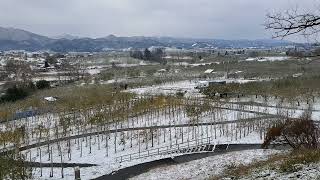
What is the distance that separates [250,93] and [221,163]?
3880 centimetres

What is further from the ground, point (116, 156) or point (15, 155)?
point (15, 155)

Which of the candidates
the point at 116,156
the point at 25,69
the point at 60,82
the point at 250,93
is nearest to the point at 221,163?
the point at 116,156

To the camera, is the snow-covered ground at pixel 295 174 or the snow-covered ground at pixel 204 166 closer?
the snow-covered ground at pixel 295 174

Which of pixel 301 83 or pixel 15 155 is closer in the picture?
A: pixel 15 155

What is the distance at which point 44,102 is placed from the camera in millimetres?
70875

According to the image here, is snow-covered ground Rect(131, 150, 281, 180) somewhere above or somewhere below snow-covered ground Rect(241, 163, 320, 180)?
below

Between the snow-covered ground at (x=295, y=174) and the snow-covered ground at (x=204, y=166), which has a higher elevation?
the snow-covered ground at (x=295, y=174)

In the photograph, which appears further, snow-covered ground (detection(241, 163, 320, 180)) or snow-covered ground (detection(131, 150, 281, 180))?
snow-covered ground (detection(131, 150, 281, 180))

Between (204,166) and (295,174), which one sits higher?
(295,174)

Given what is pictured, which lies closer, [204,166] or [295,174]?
[295,174]

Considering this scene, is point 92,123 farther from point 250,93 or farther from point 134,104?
point 250,93

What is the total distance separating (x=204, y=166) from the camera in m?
33.8

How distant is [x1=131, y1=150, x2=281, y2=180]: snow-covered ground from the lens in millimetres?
31422

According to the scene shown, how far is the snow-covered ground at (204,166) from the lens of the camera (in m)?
31.4
